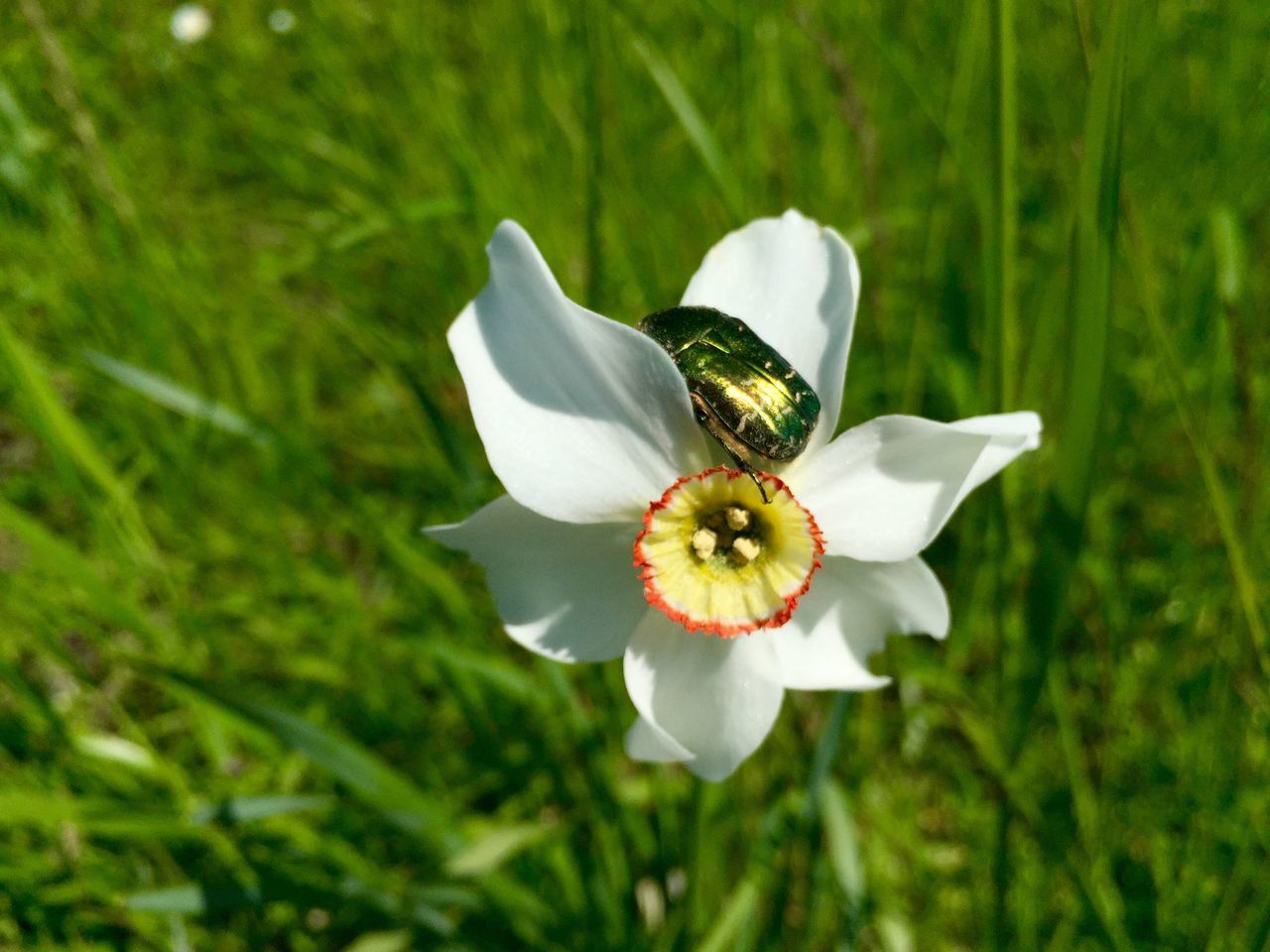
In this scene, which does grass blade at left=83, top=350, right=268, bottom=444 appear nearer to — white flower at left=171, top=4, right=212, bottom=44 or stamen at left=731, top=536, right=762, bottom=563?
stamen at left=731, top=536, right=762, bottom=563

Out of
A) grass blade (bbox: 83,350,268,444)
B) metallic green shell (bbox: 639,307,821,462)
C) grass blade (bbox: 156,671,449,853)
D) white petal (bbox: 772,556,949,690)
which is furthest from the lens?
grass blade (bbox: 83,350,268,444)

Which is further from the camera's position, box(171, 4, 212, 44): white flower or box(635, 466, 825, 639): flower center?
box(171, 4, 212, 44): white flower

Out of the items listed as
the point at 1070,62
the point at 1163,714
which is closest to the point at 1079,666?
the point at 1163,714

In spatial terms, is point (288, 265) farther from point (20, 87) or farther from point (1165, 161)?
Result: point (1165, 161)

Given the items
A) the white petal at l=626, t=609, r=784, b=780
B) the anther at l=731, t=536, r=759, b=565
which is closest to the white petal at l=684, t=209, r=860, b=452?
the anther at l=731, t=536, r=759, b=565

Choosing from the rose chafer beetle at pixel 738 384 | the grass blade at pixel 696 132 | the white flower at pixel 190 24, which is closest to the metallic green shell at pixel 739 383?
the rose chafer beetle at pixel 738 384

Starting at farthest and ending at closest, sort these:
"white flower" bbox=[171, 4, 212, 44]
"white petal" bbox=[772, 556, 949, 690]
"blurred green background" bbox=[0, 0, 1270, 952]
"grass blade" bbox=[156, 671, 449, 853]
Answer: "white flower" bbox=[171, 4, 212, 44]
"blurred green background" bbox=[0, 0, 1270, 952]
"grass blade" bbox=[156, 671, 449, 853]
"white petal" bbox=[772, 556, 949, 690]

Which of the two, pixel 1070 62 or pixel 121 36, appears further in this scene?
pixel 121 36

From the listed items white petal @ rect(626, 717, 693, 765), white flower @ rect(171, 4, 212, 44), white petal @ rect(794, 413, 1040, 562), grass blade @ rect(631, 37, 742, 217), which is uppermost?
white flower @ rect(171, 4, 212, 44)
